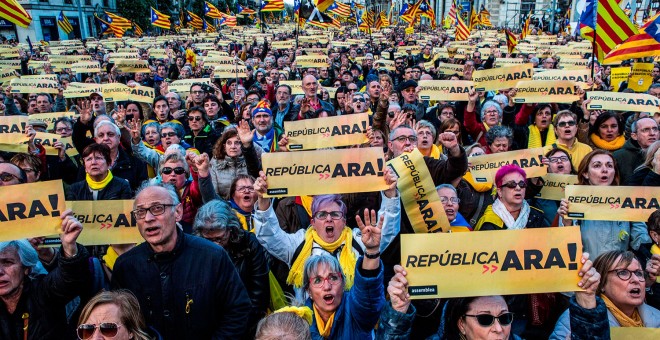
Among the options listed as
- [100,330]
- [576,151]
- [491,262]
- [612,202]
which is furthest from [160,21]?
[491,262]

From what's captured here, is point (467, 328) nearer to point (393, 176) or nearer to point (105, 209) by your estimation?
point (393, 176)

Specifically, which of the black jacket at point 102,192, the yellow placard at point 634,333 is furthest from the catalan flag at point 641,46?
the black jacket at point 102,192

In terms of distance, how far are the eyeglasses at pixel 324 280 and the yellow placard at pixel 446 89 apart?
198 inches

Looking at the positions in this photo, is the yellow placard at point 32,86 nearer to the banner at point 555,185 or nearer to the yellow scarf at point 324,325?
the yellow scarf at point 324,325

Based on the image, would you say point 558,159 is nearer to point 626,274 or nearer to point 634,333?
point 626,274

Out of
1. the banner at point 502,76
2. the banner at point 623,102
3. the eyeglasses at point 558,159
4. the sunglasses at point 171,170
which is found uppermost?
the banner at point 502,76

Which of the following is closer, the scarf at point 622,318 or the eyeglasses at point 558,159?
the scarf at point 622,318

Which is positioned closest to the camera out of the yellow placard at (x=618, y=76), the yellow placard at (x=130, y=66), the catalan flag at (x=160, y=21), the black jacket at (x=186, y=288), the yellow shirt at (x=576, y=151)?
the black jacket at (x=186, y=288)

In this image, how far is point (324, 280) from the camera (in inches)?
120

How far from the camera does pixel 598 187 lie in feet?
13.3

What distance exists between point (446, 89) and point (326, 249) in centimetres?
482

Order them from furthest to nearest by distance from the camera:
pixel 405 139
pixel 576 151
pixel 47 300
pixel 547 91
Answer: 1. pixel 547 91
2. pixel 576 151
3. pixel 405 139
4. pixel 47 300

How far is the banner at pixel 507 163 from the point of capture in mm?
5066

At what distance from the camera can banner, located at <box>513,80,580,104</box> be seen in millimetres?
7113
